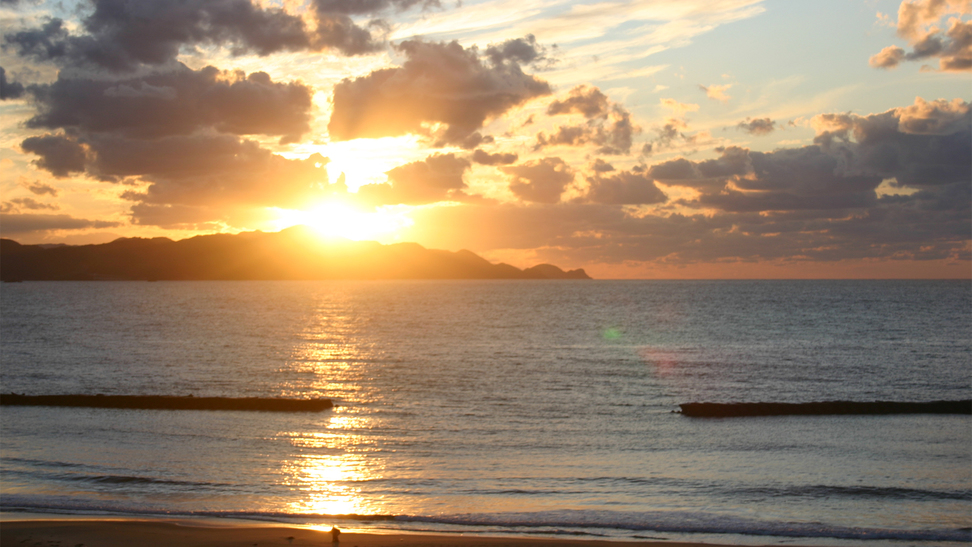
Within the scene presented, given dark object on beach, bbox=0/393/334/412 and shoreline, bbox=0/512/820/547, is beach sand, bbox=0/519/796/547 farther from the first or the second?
dark object on beach, bbox=0/393/334/412

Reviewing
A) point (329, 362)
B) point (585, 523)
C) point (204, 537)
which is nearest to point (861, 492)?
point (585, 523)

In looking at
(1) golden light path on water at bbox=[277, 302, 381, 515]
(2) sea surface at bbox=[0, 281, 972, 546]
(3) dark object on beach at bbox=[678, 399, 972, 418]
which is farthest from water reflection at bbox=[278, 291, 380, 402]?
(3) dark object on beach at bbox=[678, 399, 972, 418]

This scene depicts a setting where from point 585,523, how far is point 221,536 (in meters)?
9.05

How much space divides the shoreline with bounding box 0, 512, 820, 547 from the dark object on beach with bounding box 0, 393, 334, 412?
19154 mm

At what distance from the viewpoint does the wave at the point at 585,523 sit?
17125 mm

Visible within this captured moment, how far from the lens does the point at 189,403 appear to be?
36.8 m

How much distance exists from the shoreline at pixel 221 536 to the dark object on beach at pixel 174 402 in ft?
62.8

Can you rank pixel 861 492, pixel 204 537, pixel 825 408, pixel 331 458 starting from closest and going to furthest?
1. pixel 204 537
2. pixel 861 492
3. pixel 331 458
4. pixel 825 408

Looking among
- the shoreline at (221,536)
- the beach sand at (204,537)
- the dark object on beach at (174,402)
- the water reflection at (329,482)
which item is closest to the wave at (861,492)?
the shoreline at (221,536)

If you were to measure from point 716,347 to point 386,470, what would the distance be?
58.1 metres

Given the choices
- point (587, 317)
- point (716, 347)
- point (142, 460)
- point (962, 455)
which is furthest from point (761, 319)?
point (142, 460)

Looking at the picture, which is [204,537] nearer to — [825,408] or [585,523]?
[585,523]

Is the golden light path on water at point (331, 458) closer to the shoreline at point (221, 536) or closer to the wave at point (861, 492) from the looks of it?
the shoreline at point (221, 536)

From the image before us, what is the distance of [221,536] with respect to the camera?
1564cm
